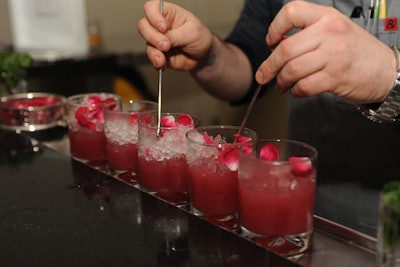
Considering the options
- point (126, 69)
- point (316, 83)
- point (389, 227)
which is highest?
point (316, 83)

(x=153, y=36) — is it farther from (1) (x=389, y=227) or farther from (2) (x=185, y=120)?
(1) (x=389, y=227)

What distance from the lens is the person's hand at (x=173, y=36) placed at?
3.49 ft

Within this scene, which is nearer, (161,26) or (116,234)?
(116,234)

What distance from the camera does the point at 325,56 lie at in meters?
0.75

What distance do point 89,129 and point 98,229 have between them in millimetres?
360

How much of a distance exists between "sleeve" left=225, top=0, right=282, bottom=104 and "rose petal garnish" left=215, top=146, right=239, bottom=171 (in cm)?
64

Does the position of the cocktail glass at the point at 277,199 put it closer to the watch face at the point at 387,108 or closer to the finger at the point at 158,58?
the watch face at the point at 387,108

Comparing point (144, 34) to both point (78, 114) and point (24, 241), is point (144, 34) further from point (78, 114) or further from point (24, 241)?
point (24, 241)

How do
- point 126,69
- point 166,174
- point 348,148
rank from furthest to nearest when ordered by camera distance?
point 126,69
point 348,148
point 166,174

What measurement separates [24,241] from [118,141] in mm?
315

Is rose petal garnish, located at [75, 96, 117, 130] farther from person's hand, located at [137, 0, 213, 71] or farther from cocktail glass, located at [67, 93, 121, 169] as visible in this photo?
person's hand, located at [137, 0, 213, 71]

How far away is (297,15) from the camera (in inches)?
29.5

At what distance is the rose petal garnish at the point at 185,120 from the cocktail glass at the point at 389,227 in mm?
403

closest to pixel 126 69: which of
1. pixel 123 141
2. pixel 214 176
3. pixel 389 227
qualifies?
pixel 123 141
